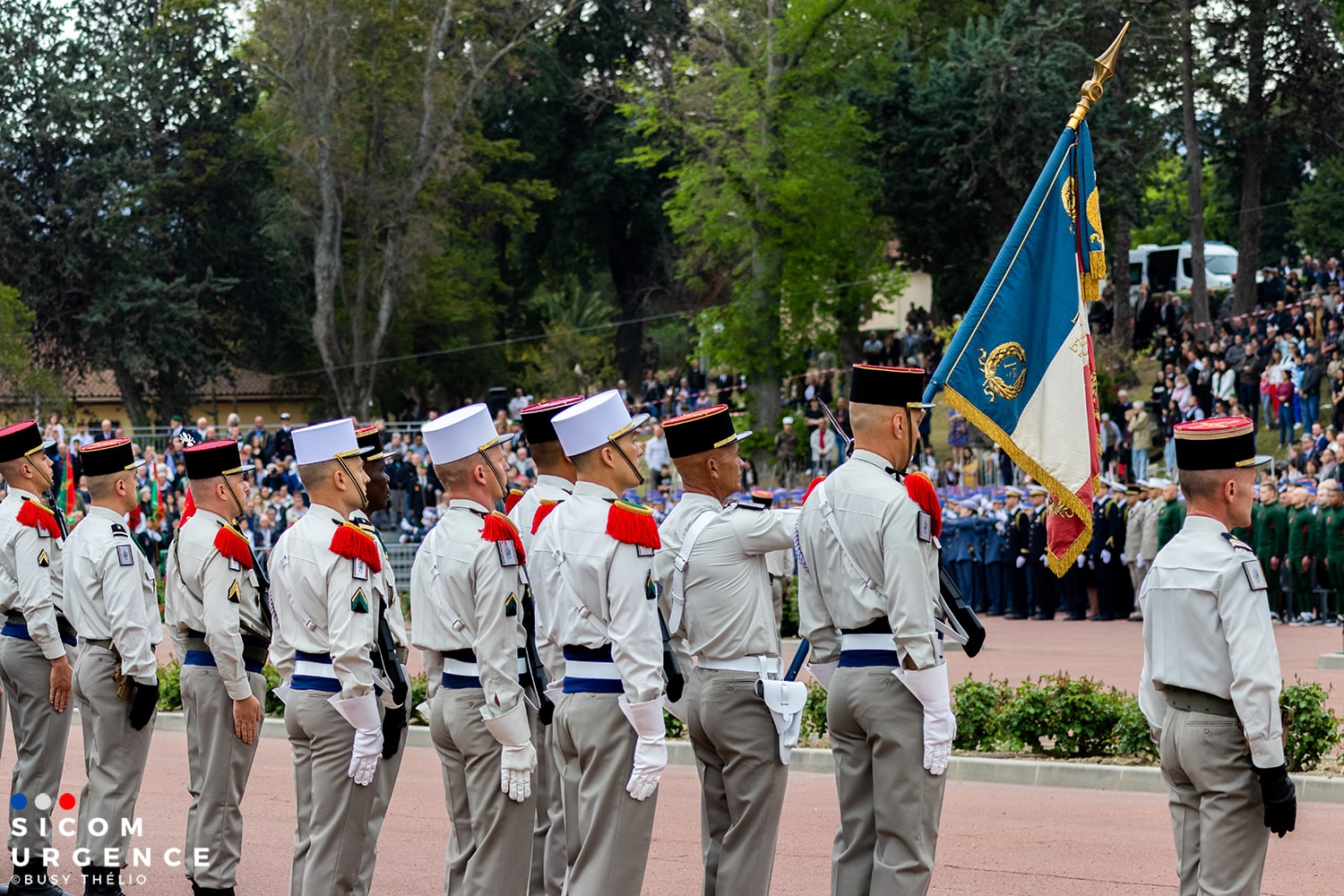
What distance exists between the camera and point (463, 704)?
21.9 feet

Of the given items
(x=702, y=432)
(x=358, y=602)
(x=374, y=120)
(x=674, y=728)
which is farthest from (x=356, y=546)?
(x=374, y=120)

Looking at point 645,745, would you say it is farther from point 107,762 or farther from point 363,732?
point 107,762

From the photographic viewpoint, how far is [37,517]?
8820 millimetres

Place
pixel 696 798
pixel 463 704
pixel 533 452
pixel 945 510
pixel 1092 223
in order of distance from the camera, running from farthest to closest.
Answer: pixel 945 510
pixel 696 798
pixel 1092 223
pixel 533 452
pixel 463 704

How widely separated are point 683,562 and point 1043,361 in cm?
317

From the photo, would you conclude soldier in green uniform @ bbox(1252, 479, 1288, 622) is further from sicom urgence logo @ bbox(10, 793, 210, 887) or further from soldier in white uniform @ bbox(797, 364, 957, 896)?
soldier in white uniform @ bbox(797, 364, 957, 896)

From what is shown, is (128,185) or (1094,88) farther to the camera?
(128,185)

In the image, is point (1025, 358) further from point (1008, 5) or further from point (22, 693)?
point (1008, 5)

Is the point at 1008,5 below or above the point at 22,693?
above

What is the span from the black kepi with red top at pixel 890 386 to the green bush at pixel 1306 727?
4.97 meters

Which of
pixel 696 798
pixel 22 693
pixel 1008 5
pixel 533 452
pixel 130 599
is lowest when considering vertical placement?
pixel 696 798

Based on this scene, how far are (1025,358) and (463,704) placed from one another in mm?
3782

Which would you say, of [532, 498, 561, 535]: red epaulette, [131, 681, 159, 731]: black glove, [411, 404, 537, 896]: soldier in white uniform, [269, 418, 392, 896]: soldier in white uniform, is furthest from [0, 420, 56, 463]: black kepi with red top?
[532, 498, 561, 535]: red epaulette

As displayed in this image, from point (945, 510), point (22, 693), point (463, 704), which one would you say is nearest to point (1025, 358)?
point (463, 704)
